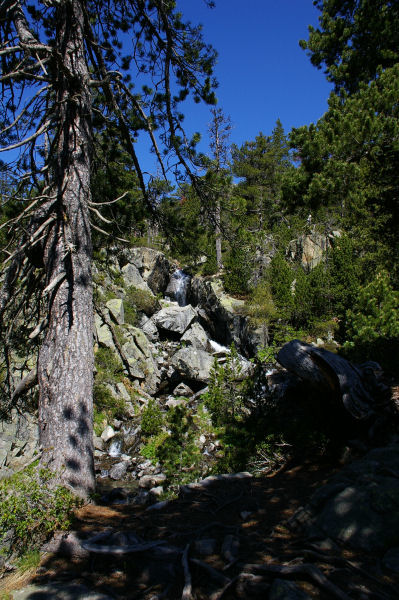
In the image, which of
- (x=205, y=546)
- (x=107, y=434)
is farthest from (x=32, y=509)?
(x=107, y=434)

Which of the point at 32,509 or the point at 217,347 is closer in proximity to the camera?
the point at 32,509

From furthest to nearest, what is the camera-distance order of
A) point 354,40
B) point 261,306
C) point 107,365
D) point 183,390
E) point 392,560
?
1. point 261,306
2. point 183,390
3. point 107,365
4. point 354,40
5. point 392,560

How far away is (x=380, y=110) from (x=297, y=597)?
8.06 m

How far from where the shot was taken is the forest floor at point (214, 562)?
199 centimetres

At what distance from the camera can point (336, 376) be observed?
5.10m

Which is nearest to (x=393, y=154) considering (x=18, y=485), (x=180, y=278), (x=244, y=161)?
(x=18, y=485)

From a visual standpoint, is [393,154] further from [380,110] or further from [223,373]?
[223,373]

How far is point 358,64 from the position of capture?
25.2 ft

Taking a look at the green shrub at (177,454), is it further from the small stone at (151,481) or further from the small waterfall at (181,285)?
the small waterfall at (181,285)

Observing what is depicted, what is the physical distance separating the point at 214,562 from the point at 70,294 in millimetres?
2997

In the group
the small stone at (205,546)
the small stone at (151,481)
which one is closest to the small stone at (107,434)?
the small stone at (151,481)

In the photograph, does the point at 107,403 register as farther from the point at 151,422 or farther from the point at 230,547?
the point at 230,547

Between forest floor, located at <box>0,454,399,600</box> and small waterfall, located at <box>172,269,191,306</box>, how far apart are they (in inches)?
898

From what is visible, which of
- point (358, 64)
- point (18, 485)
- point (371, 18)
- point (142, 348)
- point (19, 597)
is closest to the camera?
point (19, 597)
